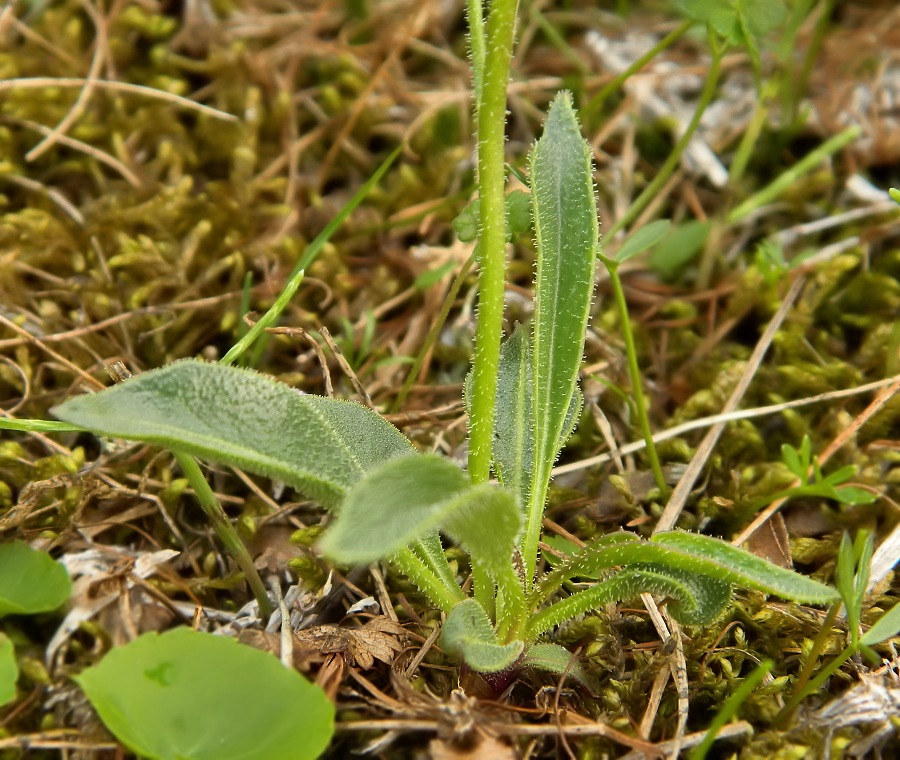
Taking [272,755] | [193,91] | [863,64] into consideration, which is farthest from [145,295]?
[863,64]

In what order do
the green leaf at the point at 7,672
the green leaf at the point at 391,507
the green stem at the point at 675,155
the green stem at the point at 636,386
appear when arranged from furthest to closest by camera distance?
the green stem at the point at 675,155
the green stem at the point at 636,386
the green leaf at the point at 7,672
the green leaf at the point at 391,507

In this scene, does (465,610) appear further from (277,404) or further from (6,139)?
(6,139)

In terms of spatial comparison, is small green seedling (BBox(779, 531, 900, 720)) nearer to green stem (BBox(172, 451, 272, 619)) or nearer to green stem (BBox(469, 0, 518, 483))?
green stem (BBox(469, 0, 518, 483))

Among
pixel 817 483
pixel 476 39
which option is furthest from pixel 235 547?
pixel 817 483

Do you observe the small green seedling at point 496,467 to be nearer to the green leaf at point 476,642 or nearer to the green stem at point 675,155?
the green leaf at point 476,642

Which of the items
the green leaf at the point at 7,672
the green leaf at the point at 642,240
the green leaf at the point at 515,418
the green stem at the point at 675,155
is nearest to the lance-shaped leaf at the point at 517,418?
the green leaf at the point at 515,418

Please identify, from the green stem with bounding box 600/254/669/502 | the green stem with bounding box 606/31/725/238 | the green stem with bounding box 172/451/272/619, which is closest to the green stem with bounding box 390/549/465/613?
the green stem with bounding box 172/451/272/619
